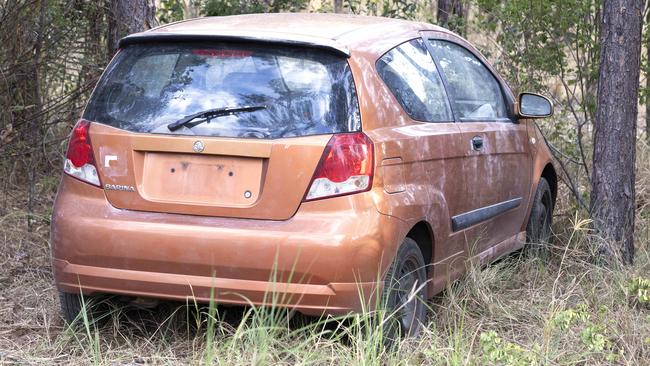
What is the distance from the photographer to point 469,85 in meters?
6.29

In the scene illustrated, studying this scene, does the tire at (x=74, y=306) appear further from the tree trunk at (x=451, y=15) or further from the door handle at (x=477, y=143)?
the tree trunk at (x=451, y=15)

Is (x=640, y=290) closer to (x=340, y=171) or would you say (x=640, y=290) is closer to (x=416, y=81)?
(x=416, y=81)

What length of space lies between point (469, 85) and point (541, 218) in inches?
62.0

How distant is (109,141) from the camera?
4.77 metres

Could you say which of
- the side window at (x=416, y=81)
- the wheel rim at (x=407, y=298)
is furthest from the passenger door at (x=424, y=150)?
the wheel rim at (x=407, y=298)

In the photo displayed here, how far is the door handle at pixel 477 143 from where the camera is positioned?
589 cm

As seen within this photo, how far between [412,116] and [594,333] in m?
1.40

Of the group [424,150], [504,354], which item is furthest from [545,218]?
[504,354]

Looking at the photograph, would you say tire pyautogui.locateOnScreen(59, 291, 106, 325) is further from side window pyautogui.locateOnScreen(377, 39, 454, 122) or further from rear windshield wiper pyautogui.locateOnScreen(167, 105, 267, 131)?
side window pyautogui.locateOnScreen(377, 39, 454, 122)

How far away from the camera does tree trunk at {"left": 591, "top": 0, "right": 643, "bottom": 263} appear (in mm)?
6789

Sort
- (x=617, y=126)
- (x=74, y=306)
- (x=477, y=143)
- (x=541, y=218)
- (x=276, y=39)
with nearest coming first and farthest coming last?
(x=276, y=39) < (x=74, y=306) < (x=477, y=143) < (x=617, y=126) < (x=541, y=218)

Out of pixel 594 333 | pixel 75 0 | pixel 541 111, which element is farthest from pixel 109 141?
pixel 75 0

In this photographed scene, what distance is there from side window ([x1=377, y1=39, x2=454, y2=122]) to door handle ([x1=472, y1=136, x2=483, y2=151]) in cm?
23

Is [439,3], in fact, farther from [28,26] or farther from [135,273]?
[135,273]
